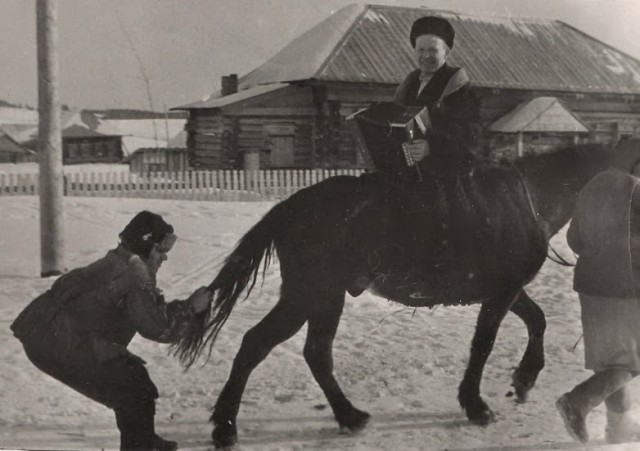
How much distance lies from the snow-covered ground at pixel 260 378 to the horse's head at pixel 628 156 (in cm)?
98

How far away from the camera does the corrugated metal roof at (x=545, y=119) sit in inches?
146

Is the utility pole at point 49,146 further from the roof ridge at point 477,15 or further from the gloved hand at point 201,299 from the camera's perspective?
the roof ridge at point 477,15

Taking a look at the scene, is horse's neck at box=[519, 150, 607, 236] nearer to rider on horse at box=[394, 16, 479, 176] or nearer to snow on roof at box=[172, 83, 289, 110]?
rider on horse at box=[394, 16, 479, 176]

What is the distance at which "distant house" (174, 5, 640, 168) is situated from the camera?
3691 millimetres

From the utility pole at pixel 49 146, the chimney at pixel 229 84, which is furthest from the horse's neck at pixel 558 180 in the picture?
the utility pole at pixel 49 146

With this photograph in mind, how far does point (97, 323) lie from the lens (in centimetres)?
302

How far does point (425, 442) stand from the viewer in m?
3.47

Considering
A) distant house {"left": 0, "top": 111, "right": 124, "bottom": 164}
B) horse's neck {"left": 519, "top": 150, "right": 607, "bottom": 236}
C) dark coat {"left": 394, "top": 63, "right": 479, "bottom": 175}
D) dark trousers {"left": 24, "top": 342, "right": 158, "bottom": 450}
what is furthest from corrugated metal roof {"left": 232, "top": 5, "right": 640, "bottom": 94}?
dark trousers {"left": 24, "top": 342, "right": 158, "bottom": 450}

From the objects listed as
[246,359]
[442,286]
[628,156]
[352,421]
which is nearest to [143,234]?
[246,359]

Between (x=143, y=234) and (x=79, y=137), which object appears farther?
(x=79, y=137)

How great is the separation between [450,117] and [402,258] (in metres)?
0.75

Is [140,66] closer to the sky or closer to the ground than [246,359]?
closer to the sky

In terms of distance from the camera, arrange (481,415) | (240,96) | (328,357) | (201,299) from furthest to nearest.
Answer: (240,96) < (481,415) < (328,357) < (201,299)

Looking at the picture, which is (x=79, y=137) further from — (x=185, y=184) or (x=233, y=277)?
(x=233, y=277)
